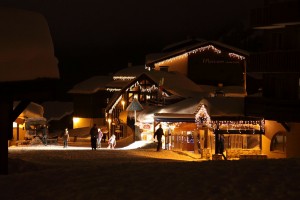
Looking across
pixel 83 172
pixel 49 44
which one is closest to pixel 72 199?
pixel 83 172

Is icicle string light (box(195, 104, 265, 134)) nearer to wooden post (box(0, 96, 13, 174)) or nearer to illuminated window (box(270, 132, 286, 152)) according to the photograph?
illuminated window (box(270, 132, 286, 152))

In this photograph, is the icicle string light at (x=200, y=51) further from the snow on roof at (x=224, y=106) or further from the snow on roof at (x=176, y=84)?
the snow on roof at (x=224, y=106)

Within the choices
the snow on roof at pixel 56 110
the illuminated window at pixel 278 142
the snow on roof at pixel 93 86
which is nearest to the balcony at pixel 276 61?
the illuminated window at pixel 278 142

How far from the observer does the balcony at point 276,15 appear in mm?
35281

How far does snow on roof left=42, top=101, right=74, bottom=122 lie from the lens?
104438 mm

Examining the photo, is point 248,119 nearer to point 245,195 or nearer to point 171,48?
point 245,195

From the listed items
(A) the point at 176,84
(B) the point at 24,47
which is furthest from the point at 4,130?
(A) the point at 176,84

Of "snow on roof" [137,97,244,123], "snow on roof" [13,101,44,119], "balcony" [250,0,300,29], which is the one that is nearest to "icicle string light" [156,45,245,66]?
"snow on roof" [13,101,44,119]

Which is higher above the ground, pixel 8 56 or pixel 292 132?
pixel 8 56

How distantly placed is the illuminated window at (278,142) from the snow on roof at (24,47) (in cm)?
1717

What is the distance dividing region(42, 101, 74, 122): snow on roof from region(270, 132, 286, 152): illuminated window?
227 ft

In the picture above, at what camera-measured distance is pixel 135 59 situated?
138625 mm

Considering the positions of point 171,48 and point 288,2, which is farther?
point 171,48

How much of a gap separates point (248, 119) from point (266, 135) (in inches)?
56.9
